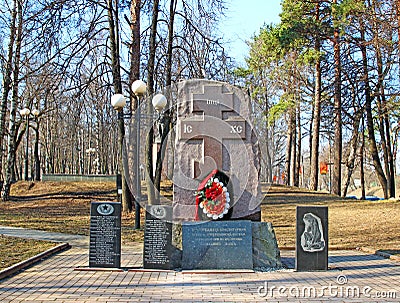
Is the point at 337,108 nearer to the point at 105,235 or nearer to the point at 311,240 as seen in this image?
the point at 311,240

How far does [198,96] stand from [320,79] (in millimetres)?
17006

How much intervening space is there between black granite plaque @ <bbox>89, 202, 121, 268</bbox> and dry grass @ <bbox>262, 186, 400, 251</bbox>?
4739 mm

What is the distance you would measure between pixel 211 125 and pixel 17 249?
4.77 meters

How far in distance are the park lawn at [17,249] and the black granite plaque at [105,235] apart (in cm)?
A: 157

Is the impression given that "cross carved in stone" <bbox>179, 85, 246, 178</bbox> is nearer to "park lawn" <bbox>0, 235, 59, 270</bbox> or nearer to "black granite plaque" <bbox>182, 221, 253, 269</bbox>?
"black granite plaque" <bbox>182, 221, 253, 269</bbox>

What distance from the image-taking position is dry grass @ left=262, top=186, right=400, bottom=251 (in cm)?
1245

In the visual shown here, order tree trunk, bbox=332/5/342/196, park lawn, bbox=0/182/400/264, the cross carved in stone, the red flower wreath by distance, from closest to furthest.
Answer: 1. the red flower wreath
2. the cross carved in stone
3. park lawn, bbox=0/182/400/264
4. tree trunk, bbox=332/5/342/196

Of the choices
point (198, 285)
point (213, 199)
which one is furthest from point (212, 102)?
point (198, 285)

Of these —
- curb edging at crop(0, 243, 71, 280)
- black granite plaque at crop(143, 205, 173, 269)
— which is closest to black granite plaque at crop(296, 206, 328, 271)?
black granite plaque at crop(143, 205, 173, 269)

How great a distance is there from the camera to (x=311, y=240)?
871 centimetres

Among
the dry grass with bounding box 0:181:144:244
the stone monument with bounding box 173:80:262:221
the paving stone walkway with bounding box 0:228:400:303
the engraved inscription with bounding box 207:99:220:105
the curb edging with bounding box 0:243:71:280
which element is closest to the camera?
the paving stone walkway with bounding box 0:228:400:303

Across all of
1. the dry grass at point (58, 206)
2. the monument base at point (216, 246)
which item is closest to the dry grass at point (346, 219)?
the monument base at point (216, 246)

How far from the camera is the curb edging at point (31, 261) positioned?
816cm

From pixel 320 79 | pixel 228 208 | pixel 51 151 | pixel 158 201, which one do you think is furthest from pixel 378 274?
pixel 51 151
